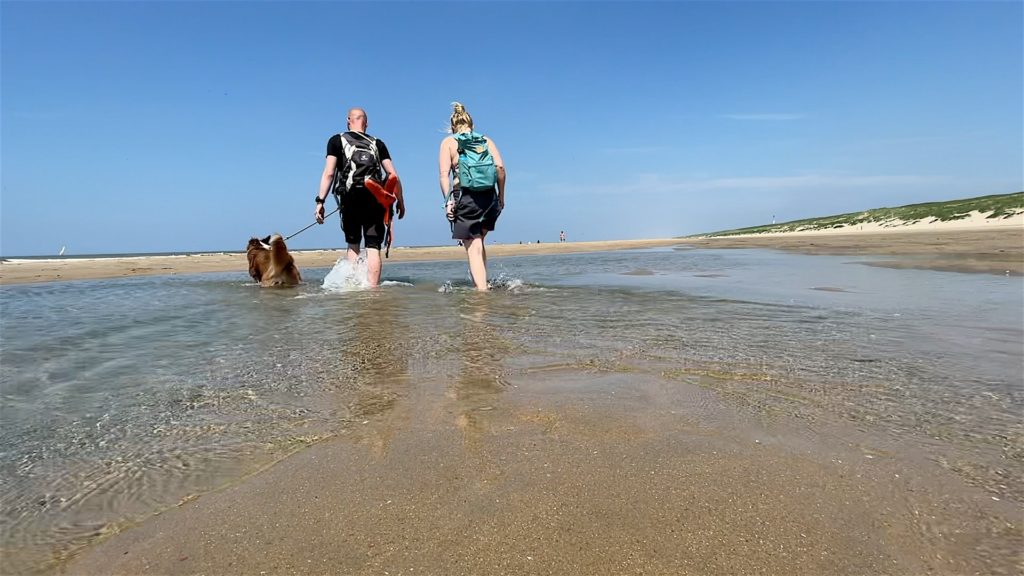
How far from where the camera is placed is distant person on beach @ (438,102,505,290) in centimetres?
559

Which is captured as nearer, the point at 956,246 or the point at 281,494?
the point at 281,494

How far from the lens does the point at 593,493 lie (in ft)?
3.90

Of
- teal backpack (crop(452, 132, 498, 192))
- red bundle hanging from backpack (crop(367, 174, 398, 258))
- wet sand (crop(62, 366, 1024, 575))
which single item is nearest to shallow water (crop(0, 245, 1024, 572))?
wet sand (crop(62, 366, 1024, 575))

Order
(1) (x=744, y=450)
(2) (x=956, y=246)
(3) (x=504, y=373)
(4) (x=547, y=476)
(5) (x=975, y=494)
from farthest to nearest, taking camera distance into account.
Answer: (2) (x=956, y=246)
(3) (x=504, y=373)
(1) (x=744, y=450)
(4) (x=547, y=476)
(5) (x=975, y=494)

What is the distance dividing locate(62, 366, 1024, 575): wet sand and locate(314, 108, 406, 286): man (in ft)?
16.5

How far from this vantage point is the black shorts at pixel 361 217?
6148 mm

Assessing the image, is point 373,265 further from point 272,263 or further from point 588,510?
point 588,510

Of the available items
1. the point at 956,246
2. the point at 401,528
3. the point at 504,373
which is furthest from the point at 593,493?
the point at 956,246

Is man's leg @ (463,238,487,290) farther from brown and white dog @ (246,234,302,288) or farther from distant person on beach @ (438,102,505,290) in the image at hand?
brown and white dog @ (246,234,302,288)

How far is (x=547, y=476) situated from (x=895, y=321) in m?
3.20

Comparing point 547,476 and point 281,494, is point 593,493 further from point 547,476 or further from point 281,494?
point 281,494

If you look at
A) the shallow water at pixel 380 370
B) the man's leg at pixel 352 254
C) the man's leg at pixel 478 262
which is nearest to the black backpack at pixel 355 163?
the man's leg at pixel 352 254

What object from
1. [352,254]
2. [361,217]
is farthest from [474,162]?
[352,254]

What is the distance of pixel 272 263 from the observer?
22.4 feet
